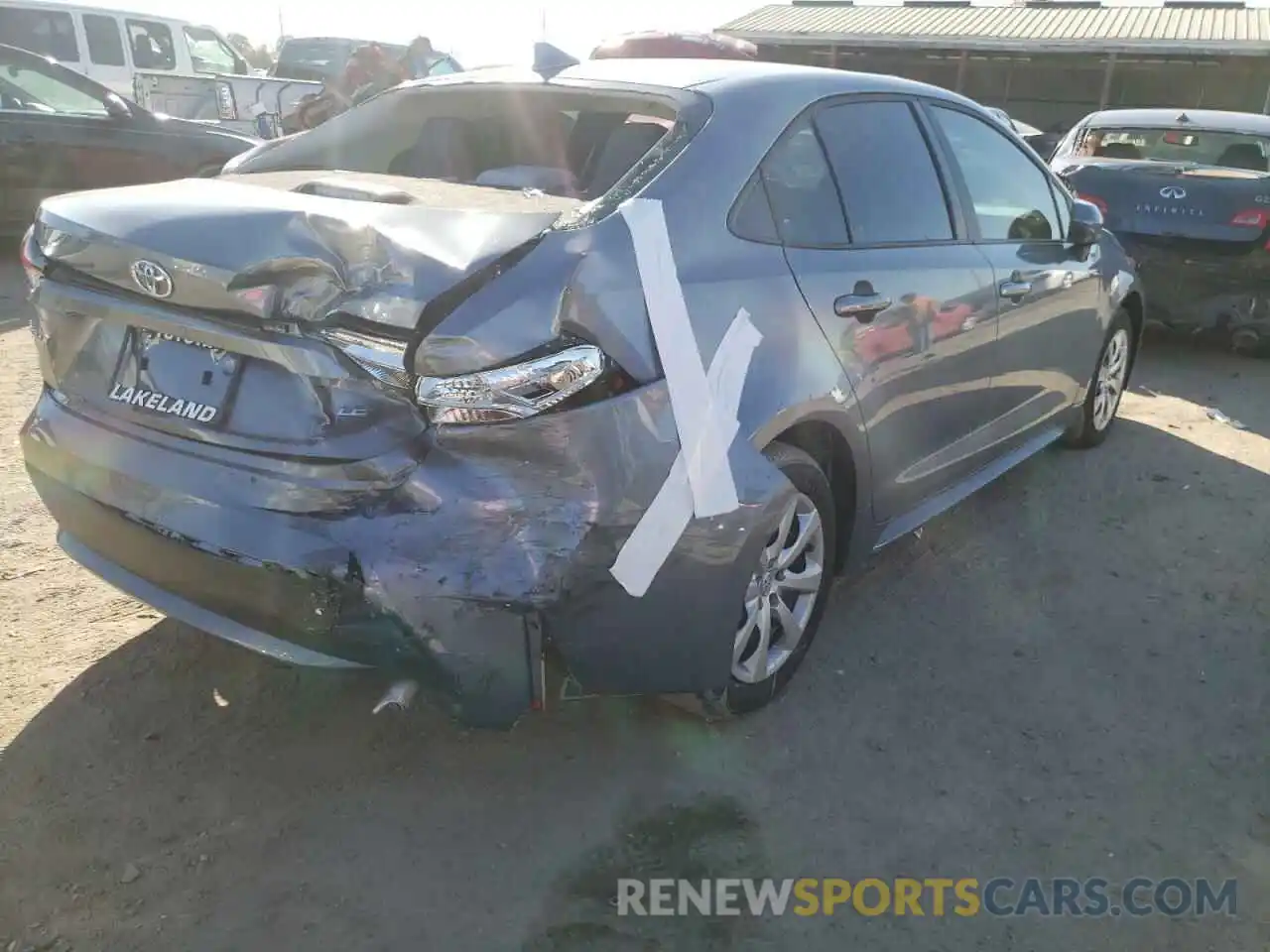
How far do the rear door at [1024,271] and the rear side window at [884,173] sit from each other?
0.21 metres

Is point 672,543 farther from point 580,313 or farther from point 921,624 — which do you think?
point 921,624

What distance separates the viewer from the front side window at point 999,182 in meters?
3.63

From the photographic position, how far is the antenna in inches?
124

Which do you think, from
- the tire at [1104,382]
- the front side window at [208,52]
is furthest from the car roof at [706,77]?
the front side window at [208,52]

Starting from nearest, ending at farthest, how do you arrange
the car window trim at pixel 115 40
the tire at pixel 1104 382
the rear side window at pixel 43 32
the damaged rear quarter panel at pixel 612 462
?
the damaged rear quarter panel at pixel 612 462
the tire at pixel 1104 382
the rear side window at pixel 43 32
the car window trim at pixel 115 40

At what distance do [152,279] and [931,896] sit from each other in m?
2.16

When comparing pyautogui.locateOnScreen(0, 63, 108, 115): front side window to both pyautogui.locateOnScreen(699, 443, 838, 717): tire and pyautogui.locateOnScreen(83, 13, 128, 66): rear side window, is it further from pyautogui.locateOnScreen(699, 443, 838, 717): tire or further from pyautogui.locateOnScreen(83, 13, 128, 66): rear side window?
pyautogui.locateOnScreen(699, 443, 838, 717): tire

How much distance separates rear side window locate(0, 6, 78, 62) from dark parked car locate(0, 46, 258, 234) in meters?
6.45

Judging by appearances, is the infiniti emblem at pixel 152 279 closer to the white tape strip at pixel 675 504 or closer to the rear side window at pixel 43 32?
the white tape strip at pixel 675 504

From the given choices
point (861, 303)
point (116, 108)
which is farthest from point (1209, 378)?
point (116, 108)

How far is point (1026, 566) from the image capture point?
396 cm

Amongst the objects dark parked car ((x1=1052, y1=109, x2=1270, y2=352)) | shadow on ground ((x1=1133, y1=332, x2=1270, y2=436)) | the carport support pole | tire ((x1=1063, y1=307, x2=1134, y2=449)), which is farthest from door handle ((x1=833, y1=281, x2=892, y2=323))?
the carport support pole

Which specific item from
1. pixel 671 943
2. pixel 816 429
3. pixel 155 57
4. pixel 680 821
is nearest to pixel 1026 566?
pixel 816 429

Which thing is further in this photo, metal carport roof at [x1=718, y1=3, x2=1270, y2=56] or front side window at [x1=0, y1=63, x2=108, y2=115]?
metal carport roof at [x1=718, y1=3, x2=1270, y2=56]
